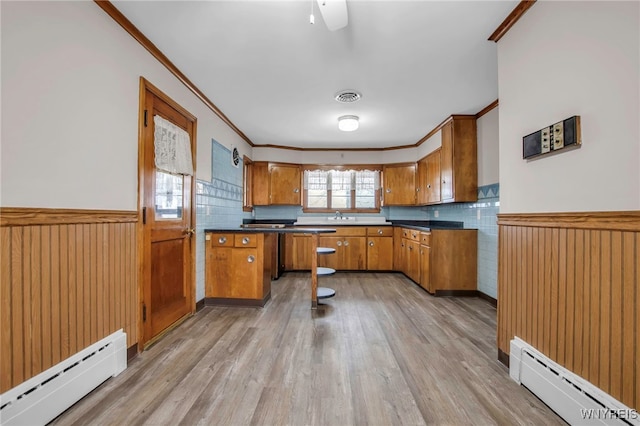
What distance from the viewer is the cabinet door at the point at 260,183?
5.25 meters

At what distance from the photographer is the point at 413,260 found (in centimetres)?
432

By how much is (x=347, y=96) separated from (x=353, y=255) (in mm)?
2890

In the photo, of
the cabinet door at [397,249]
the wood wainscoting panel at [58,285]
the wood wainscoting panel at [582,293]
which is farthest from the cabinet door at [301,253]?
the wood wainscoting panel at [582,293]

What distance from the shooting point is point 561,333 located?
1.51 meters

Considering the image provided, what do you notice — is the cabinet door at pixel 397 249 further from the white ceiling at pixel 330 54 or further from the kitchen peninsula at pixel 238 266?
the kitchen peninsula at pixel 238 266

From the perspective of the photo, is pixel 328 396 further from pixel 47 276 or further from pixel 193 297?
pixel 193 297

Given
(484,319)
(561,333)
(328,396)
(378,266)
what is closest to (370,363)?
(328,396)

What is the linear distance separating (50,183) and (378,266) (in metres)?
4.51

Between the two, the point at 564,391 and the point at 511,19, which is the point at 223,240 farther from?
the point at 511,19

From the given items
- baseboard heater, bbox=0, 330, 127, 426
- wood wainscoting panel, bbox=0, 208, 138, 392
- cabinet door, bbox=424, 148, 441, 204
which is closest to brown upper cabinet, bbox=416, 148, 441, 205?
cabinet door, bbox=424, 148, 441, 204

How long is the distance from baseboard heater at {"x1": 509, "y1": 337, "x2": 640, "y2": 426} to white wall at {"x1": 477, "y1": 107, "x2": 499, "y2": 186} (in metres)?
2.17

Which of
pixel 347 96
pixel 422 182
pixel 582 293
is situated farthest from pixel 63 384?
pixel 422 182

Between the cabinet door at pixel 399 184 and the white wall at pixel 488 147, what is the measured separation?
164cm

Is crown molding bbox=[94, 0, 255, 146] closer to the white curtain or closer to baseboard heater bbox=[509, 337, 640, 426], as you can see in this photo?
the white curtain
